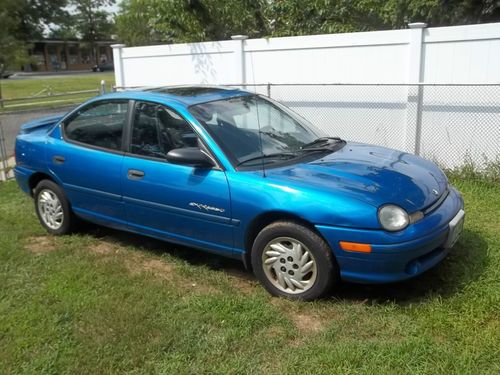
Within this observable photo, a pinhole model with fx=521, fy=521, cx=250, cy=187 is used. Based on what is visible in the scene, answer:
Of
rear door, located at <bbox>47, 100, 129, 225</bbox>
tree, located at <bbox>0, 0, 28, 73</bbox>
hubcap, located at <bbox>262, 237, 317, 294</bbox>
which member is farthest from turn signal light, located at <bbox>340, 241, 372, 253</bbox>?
tree, located at <bbox>0, 0, 28, 73</bbox>

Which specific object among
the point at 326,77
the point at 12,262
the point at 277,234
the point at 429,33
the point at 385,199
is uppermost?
the point at 429,33

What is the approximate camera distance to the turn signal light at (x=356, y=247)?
3.45 metres

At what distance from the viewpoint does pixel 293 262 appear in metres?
3.75

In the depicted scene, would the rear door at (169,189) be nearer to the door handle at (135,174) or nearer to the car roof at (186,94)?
the door handle at (135,174)

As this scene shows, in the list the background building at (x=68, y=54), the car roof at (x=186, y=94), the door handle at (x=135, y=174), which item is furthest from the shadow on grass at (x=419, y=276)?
the background building at (x=68, y=54)

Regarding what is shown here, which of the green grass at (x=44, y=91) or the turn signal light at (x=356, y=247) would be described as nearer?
the turn signal light at (x=356, y=247)

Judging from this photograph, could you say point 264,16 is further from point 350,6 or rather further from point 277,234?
point 277,234

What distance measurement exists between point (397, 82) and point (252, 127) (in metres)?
4.03

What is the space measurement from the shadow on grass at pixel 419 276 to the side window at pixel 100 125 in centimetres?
117

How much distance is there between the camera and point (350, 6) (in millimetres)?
11312

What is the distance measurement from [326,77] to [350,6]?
148 inches

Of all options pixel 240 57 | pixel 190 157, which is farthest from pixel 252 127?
pixel 240 57

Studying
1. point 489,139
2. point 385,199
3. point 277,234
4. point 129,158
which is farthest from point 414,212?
point 489,139

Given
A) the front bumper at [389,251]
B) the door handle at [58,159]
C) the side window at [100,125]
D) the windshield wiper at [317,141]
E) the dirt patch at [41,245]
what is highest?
the side window at [100,125]
